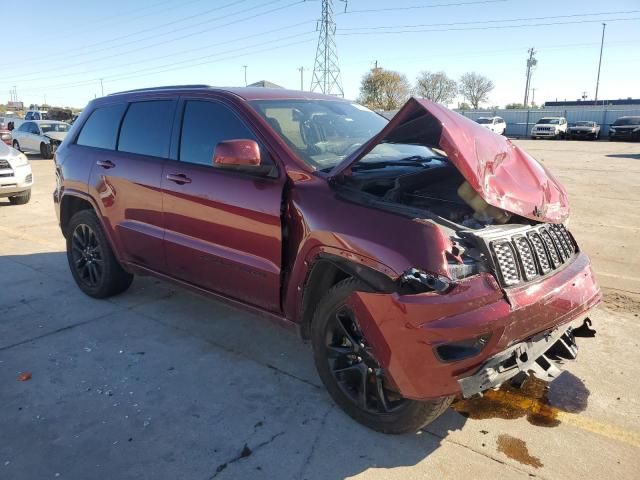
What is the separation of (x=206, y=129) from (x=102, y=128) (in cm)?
159

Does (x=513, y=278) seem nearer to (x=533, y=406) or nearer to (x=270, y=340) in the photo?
(x=533, y=406)

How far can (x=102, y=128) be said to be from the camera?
4852 mm

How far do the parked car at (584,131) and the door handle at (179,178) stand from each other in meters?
37.6

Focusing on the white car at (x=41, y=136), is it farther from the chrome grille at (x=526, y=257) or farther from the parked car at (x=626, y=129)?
the parked car at (x=626, y=129)

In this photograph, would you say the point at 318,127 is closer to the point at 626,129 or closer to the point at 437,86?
the point at 626,129

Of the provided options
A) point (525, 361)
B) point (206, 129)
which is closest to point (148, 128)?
point (206, 129)

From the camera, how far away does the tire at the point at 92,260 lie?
190 inches

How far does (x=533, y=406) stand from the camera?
3.22 m

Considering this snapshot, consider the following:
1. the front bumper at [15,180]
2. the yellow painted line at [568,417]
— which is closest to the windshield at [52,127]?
the front bumper at [15,180]

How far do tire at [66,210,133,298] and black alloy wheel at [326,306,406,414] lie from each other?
2744 millimetres

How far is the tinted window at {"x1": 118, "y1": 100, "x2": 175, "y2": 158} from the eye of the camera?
414cm

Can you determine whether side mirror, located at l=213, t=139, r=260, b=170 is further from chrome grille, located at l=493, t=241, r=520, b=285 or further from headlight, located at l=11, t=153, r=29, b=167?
headlight, located at l=11, t=153, r=29, b=167

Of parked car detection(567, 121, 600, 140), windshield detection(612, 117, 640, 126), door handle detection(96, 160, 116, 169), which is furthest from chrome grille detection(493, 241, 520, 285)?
parked car detection(567, 121, 600, 140)

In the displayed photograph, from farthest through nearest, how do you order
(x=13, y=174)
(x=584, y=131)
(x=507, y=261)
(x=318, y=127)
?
(x=584, y=131) → (x=13, y=174) → (x=318, y=127) → (x=507, y=261)
